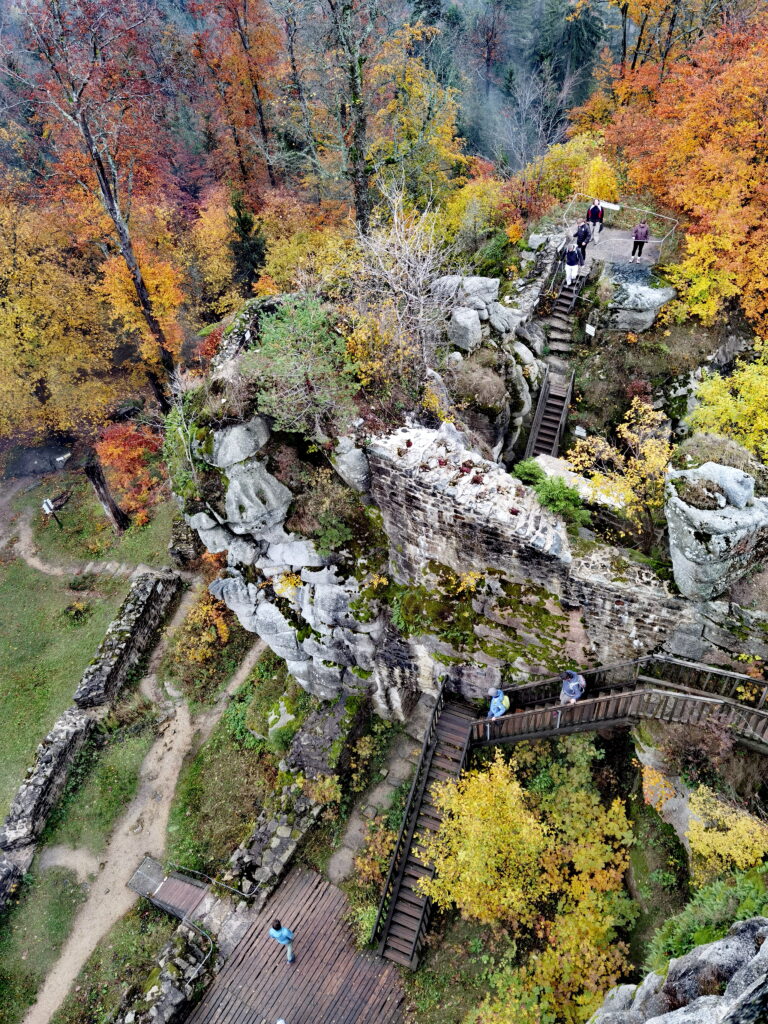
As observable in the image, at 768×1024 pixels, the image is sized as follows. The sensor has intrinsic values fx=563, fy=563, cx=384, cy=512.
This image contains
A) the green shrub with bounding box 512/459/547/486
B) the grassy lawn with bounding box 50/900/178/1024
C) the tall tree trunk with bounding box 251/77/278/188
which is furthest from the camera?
the tall tree trunk with bounding box 251/77/278/188

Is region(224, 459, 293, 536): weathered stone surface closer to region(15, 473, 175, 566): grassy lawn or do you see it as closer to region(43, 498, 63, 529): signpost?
region(15, 473, 175, 566): grassy lawn

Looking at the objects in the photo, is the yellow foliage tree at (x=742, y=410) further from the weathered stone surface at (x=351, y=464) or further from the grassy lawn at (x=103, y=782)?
the grassy lawn at (x=103, y=782)

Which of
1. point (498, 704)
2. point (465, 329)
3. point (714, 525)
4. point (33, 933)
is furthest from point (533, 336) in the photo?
point (33, 933)

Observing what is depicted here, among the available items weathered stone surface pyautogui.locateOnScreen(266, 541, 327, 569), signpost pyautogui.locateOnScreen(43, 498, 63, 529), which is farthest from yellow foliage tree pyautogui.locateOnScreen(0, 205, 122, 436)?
weathered stone surface pyautogui.locateOnScreen(266, 541, 327, 569)

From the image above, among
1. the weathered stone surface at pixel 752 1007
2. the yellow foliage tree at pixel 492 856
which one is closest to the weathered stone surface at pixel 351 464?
the yellow foliage tree at pixel 492 856

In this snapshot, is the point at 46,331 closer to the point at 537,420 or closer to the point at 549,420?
the point at 537,420
